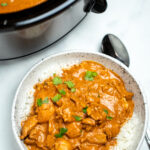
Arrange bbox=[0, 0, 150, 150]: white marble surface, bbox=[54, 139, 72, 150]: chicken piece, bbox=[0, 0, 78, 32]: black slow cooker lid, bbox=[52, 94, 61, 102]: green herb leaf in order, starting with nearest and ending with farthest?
bbox=[0, 0, 78, 32]: black slow cooker lid, bbox=[54, 139, 72, 150]: chicken piece, bbox=[52, 94, 61, 102]: green herb leaf, bbox=[0, 0, 150, 150]: white marble surface

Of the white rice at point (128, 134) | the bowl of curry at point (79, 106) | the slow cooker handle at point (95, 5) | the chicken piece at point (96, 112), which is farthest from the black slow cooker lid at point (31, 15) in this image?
the white rice at point (128, 134)

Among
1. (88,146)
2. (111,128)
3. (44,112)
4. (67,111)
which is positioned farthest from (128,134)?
(44,112)

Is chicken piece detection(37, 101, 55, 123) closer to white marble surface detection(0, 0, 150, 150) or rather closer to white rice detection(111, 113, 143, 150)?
white marble surface detection(0, 0, 150, 150)

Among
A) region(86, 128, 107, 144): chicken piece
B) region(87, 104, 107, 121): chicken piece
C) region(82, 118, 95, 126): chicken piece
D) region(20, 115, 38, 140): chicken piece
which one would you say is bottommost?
region(86, 128, 107, 144): chicken piece

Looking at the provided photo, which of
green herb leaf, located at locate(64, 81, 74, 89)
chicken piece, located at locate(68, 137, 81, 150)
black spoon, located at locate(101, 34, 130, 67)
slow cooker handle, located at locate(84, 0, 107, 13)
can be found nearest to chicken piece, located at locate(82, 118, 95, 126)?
chicken piece, located at locate(68, 137, 81, 150)

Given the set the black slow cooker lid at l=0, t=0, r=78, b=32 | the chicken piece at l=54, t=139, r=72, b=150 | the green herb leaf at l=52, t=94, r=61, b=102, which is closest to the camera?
the black slow cooker lid at l=0, t=0, r=78, b=32

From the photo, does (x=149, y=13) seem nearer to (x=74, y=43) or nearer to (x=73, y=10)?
(x=74, y=43)

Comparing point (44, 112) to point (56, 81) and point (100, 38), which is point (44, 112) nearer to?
point (56, 81)

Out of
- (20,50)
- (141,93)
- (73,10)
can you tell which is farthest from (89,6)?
(141,93)
